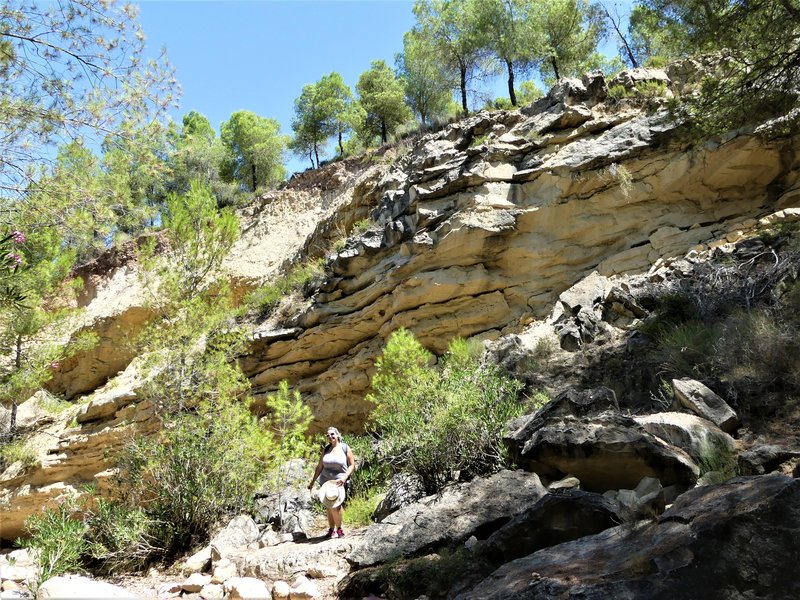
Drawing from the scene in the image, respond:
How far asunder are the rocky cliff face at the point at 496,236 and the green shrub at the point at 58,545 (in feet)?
11.5

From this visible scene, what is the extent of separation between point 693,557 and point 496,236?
956 centimetres

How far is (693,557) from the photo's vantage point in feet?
8.23

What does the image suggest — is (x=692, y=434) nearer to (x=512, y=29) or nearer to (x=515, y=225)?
(x=515, y=225)

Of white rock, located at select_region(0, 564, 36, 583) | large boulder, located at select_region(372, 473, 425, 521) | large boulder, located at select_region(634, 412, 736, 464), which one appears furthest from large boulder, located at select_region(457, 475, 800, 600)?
white rock, located at select_region(0, 564, 36, 583)

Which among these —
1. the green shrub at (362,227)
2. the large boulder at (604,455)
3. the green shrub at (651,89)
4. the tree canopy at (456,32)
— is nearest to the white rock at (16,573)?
the large boulder at (604,455)

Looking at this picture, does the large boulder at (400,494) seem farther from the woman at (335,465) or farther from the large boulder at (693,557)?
the large boulder at (693,557)

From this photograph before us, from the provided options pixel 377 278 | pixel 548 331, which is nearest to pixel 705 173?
pixel 548 331

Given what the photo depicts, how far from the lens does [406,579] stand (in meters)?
3.97

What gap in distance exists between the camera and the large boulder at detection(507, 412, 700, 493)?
439 cm

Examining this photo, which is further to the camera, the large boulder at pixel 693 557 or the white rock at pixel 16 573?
the white rock at pixel 16 573

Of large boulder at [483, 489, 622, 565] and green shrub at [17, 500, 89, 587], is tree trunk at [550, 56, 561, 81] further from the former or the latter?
green shrub at [17, 500, 89, 587]

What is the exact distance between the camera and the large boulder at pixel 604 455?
14.4ft

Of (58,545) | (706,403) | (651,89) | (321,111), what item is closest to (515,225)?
(651,89)

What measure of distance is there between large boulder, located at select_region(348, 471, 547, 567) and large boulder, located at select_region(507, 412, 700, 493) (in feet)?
1.00
